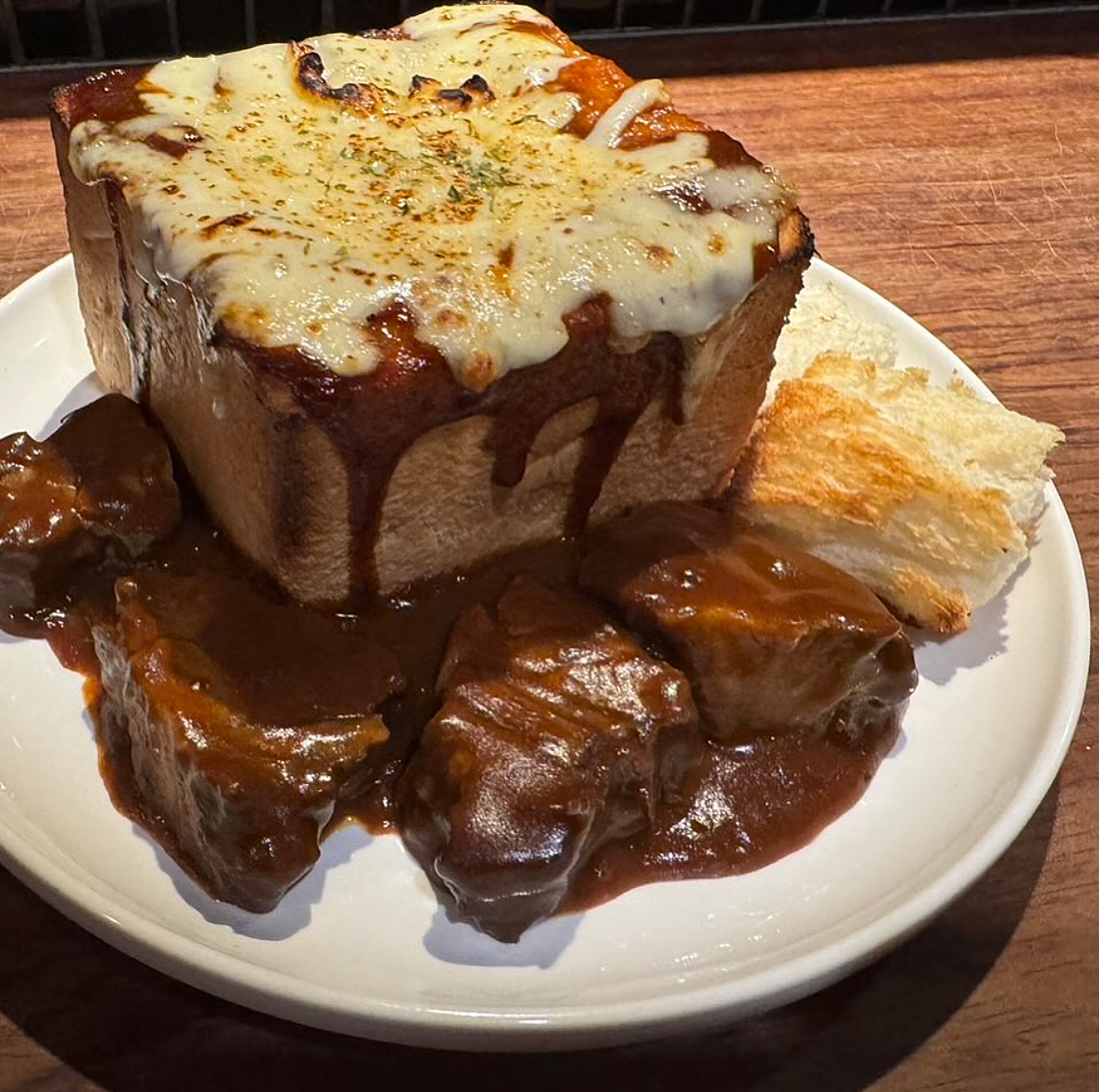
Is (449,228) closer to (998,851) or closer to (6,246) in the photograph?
(998,851)

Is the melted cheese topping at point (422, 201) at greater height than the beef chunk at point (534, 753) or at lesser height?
greater

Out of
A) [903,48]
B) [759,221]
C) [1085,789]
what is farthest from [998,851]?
[903,48]

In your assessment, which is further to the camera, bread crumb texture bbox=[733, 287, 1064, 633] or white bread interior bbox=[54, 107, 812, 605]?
bread crumb texture bbox=[733, 287, 1064, 633]

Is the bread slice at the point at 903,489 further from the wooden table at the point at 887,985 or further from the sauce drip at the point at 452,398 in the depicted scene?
the wooden table at the point at 887,985

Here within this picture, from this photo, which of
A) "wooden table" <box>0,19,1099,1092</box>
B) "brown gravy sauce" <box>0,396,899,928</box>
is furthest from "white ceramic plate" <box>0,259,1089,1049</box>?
"wooden table" <box>0,19,1099,1092</box>

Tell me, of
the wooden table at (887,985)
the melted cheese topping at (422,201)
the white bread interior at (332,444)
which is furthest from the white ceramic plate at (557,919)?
the melted cheese topping at (422,201)

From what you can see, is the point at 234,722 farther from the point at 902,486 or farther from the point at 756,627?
the point at 902,486

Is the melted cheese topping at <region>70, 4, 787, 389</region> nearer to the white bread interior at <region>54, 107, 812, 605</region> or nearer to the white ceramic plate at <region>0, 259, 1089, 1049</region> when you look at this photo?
the white bread interior at <region>54, 107, 812, 605</region>

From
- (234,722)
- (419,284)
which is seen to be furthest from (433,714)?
(419,284)
